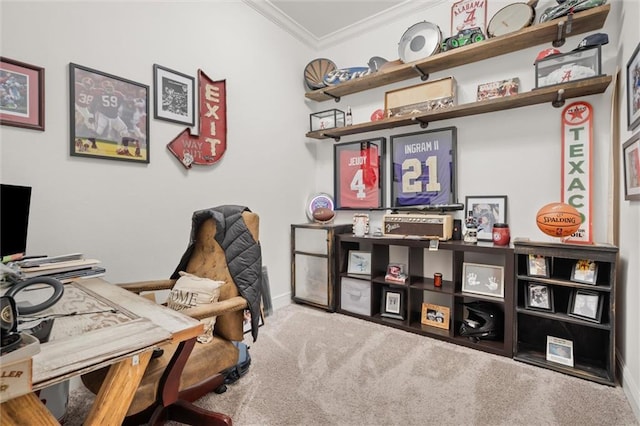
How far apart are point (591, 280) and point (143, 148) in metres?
2.98

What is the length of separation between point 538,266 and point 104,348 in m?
2.37

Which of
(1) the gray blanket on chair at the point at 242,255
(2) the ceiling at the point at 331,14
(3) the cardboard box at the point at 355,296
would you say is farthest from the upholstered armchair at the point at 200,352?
(2) the ceiling at the point at 331,14

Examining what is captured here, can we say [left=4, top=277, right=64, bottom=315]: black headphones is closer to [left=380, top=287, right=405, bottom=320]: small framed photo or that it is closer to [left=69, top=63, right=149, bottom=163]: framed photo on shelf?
[left=69, top=63, right=149, bottom=163]: framed photo on shelf

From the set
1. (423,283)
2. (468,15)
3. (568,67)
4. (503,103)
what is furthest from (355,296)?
(468,15)

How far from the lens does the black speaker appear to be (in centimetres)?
255

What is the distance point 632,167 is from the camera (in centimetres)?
161

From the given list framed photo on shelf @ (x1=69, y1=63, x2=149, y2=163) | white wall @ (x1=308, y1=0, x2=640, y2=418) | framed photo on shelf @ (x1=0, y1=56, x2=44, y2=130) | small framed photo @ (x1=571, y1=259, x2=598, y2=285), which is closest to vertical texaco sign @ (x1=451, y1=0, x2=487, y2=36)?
white wall @ (x1=308, y1=0, x2=640, y2=418)

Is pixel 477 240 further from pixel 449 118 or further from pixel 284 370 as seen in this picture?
pixel 284 370

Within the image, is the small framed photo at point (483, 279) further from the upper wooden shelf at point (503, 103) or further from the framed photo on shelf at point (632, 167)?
the upper wooden shelf at point (503, 103)

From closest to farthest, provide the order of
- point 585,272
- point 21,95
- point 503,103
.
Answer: point 21,95 < point 585,272 < point 503,103

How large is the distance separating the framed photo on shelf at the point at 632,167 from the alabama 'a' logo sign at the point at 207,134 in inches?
104

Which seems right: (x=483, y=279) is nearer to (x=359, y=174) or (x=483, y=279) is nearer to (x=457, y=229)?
(x=457, y=229)

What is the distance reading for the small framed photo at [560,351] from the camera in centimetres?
193

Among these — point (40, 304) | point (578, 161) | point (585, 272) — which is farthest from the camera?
point (578, 161)
